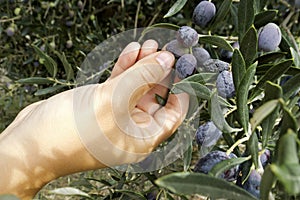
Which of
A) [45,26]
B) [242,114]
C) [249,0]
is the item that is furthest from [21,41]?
[242,114]

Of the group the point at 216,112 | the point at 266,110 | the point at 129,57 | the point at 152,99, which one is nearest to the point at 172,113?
the point at 152,99

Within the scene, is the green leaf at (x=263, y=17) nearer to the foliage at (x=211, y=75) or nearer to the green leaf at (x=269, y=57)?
the foliage at (x=211, y=75)

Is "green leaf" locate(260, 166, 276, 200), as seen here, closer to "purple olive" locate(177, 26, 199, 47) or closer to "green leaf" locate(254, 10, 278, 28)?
"purple olive" locate(177, 26, 199, 47)

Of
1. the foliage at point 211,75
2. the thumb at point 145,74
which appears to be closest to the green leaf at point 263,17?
the foliage at point 211,75

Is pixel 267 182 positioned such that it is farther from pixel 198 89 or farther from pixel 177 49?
pixel 177 49

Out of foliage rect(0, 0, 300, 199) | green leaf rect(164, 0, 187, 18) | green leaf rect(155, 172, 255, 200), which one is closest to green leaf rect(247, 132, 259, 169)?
foliage rect(0, 0, 300, 199)

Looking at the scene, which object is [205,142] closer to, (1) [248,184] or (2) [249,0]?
(1) [248,184]
